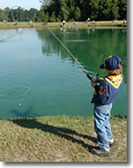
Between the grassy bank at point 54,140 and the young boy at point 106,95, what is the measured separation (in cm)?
22

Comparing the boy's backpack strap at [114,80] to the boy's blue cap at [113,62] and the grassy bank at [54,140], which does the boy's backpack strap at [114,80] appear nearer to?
the boy's blue cap at [113,62]

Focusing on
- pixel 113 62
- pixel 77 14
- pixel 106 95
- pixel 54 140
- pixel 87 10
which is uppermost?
pixel 87 10

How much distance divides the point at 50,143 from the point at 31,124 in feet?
2.99

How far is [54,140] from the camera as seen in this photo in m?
3.53

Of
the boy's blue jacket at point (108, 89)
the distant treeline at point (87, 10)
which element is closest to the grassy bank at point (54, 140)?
the boy's blue jacket at point (108, 89)

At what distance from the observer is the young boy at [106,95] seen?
9.29ft

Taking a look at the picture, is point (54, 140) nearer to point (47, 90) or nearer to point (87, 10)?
point (47, 90)

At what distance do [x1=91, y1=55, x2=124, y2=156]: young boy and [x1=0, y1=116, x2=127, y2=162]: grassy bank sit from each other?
216mm

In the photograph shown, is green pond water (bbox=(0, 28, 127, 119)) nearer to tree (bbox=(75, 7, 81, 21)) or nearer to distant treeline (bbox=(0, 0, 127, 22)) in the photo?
distant treeline (bbox=(0, 0, 127, 22))

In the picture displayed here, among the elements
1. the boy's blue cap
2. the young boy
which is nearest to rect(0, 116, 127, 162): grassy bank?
the young boy

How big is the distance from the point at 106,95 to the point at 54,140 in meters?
1.30

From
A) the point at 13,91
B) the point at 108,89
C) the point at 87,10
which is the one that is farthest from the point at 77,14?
the point at 108,89

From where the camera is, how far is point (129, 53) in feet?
12.3

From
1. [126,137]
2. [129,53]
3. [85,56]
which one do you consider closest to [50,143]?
[126,137]
